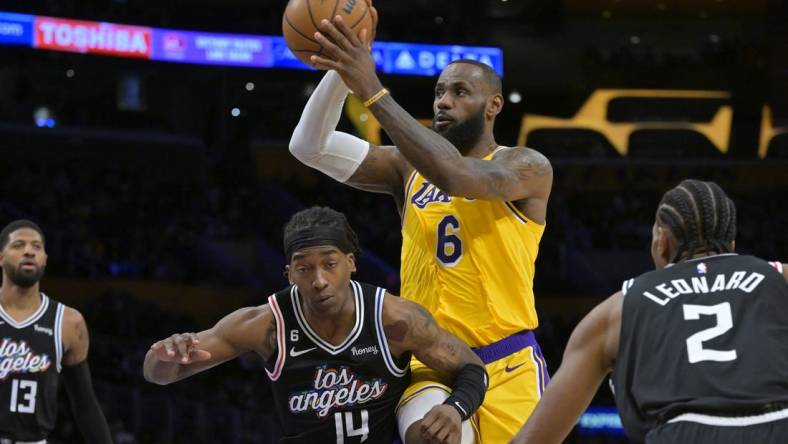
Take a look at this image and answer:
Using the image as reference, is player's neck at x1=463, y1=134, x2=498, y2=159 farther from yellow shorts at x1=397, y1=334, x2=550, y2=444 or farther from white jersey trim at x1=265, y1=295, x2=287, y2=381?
white jersey trim at x1=265, y1=295, x2=287, y2=381

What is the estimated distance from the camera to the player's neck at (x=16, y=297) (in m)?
7.33

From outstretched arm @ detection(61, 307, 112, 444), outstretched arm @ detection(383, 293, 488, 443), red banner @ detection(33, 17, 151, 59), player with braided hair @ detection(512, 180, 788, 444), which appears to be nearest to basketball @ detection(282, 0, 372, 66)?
outstretched arm @ detection(383, 293, 488, 443)

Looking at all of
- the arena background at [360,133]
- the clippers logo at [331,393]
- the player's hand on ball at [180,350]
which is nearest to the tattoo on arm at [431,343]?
the clippers logo at [331,393]

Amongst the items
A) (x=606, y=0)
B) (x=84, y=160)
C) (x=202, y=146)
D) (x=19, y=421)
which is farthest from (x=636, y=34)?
(x=19, y=421)

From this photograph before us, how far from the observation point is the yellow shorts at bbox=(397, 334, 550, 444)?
15.7 ft

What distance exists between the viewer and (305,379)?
4750 millimetres

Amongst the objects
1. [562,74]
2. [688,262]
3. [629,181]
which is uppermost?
[562,74]

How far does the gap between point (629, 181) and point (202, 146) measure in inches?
387

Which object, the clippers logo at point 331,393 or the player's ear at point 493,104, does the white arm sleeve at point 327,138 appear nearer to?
the player's ear at point 493,104

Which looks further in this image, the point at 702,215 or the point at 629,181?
the point at 629,181

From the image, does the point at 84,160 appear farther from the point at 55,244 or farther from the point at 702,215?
the point at 702,215

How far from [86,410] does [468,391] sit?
11.3 feet

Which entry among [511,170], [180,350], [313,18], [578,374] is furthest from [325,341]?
[578,374]

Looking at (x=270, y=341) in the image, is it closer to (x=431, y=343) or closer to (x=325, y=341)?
(x=325, y=341)
